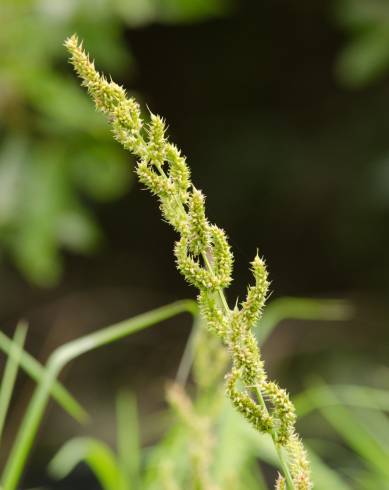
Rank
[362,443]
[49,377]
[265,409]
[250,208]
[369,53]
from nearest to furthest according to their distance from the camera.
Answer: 1. [265,409]
2. [49,377]
3. [362,443]
4. [369,53]
5. [250,208]

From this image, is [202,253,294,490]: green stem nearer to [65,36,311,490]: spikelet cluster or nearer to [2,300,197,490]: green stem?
[65,36,311,490]: spikelet cluster

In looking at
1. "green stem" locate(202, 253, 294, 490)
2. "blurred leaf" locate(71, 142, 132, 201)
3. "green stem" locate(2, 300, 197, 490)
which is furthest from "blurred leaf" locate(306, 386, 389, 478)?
"blurred leaf" locate(71, 142, 132, 201)

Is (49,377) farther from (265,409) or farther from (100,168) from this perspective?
(100,168)

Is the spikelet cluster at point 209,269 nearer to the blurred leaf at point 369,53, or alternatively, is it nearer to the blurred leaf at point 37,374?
the blurred leaf at point 37,374

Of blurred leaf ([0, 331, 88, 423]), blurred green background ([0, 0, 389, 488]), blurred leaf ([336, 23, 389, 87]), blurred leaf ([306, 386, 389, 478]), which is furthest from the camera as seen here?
blurred green background ([0, 0, 389, 488])

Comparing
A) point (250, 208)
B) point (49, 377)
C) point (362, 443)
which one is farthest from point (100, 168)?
point (49, 377)

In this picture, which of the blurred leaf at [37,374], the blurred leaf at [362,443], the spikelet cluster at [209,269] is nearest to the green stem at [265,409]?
the spikelet cluster at [209,269]

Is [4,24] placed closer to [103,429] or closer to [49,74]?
[49,74]
